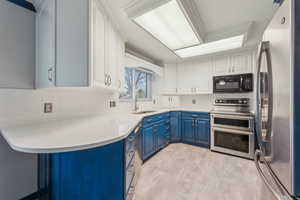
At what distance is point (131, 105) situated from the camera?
9.55ft

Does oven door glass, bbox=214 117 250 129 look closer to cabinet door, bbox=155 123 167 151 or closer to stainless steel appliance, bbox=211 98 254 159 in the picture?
stainless steel appliance, bbox=211 98 254 159

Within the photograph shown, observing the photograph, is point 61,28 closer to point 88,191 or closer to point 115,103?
point 88,191

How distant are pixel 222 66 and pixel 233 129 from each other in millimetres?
1481

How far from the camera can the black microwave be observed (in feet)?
8.63

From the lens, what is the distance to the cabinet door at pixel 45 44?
42.1 inches

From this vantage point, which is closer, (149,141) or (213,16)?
(213,16)

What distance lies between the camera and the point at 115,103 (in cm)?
236

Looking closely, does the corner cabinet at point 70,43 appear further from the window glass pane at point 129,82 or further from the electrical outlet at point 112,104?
the window glass pane at point 129,82

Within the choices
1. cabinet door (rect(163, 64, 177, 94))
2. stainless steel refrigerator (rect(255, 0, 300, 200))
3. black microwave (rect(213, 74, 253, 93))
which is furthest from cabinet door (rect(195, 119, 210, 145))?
stainless steel refrigerator (rect(255, 0, 300, 200))

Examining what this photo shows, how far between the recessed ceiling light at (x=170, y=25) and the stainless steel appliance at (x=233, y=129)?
64.1 inches

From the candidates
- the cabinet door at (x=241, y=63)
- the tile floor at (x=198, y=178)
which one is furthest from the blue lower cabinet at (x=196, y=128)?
the cabinet door at (x=241, y=63)

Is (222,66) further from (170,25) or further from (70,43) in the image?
(70,43)

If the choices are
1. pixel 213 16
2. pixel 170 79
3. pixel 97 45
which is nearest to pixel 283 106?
pixel 97 45

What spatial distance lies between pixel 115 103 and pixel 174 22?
1622mm
